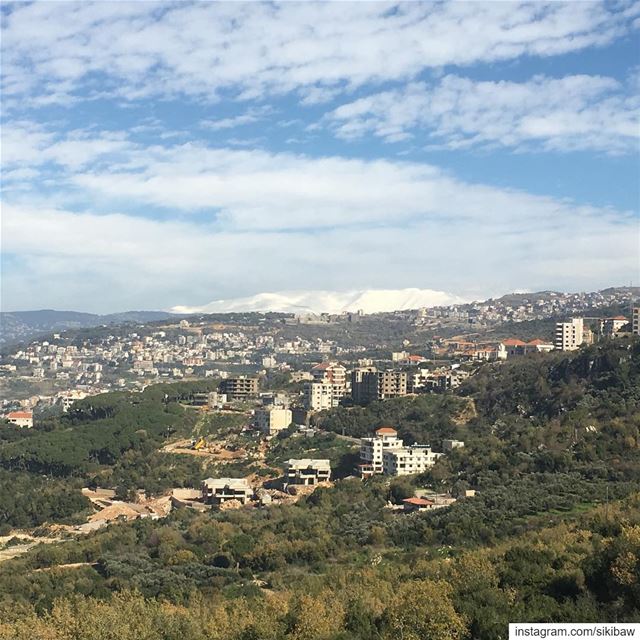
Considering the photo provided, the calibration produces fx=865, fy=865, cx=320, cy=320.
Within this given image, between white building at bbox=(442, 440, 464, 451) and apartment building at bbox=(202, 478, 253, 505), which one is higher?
white building at bbox=(442, 440, 464, 451)

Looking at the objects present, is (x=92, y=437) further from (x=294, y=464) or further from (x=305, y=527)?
(x=305, y=527)

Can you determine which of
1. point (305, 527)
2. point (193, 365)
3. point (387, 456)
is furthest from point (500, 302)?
point (305, 527)


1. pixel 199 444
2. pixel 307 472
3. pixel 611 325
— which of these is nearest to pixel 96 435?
pixel 199 444

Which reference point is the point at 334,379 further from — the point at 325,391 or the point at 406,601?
the point at 406,601

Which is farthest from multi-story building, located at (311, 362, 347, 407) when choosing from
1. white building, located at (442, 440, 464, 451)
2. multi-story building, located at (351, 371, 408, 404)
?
white building, located at (442, 440, 464, 451)

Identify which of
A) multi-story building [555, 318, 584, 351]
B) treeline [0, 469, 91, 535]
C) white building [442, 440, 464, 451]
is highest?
multi-story building [555, 318, 584, 351]

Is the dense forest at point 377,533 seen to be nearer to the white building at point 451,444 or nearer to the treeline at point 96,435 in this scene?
the treeline at point 96,435

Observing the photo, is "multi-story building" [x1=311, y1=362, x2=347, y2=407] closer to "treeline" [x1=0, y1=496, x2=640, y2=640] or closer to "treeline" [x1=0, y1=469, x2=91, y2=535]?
"treeline" [x1=0, y1=469, x2=91, y2=535]
